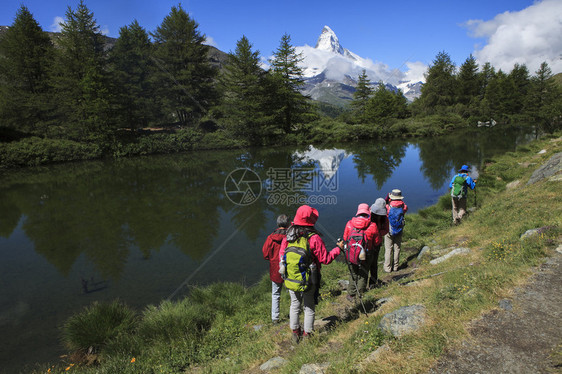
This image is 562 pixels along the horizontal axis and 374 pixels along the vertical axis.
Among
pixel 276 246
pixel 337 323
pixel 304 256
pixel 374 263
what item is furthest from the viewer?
pixel 374 263

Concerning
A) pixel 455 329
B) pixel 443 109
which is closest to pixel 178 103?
pixel 455 329

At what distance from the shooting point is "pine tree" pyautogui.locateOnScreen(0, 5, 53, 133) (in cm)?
3238

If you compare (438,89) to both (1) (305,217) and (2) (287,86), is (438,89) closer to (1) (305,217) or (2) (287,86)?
(2) (287,86)

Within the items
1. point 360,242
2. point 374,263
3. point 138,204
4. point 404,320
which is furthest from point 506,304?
point 138,204

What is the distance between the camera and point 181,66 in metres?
43.2

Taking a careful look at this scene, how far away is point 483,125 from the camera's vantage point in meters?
62.0

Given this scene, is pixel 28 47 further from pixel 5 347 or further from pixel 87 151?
pixel 5 347

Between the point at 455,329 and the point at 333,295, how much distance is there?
10.9 ft

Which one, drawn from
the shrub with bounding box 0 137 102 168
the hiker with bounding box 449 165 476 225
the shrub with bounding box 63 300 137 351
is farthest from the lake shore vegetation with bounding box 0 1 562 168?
the hiker with bounding box 449 165 476 225

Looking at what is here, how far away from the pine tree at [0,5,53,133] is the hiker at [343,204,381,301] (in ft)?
133

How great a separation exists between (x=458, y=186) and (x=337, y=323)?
6759 mm

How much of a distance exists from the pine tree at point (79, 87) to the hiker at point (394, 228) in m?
35.7

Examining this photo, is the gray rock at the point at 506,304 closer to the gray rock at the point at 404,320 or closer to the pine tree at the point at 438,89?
the gray rock at the point at 404,320

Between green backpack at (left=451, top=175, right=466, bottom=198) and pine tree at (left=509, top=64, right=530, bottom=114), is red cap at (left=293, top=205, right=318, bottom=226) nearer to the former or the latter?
green backpack at (left=451, top=175, right=466, bottom=198)
